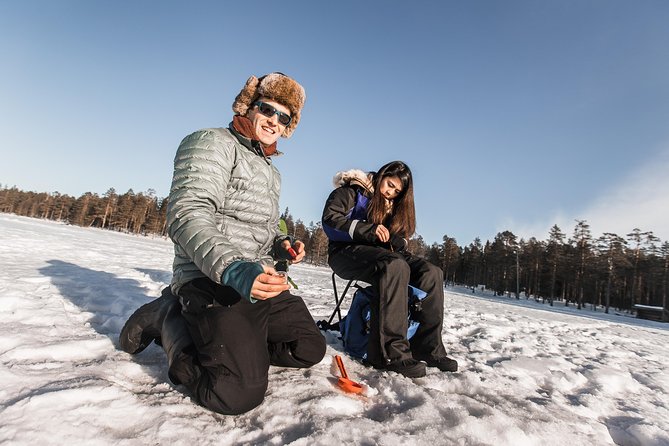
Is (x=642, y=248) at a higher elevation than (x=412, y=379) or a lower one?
higher

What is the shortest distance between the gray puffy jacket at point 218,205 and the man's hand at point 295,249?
6.6 inches

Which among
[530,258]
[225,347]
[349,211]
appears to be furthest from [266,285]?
[530,258]

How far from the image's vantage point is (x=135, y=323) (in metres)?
2.48

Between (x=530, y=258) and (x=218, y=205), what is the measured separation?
7071cm

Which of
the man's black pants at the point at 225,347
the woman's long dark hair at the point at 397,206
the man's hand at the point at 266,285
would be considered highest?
the woman's long dark hair at the point at 397,206

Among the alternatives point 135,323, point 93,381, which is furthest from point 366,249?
point 93,381

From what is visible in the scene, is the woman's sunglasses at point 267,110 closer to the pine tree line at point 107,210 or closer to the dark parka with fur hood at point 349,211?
the dark parka with fur hood at point 349,211

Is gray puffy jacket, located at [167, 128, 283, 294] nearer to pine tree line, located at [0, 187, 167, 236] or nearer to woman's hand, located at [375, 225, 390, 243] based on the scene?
woman's hand, located at [375, 225, 390, 243]

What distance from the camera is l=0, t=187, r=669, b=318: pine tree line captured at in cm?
4962

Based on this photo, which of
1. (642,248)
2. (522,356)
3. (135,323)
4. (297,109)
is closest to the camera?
(135,323)

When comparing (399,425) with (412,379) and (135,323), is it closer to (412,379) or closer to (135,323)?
(412,379)

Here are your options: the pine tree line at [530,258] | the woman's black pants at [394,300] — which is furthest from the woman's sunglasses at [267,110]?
the pine tree line at [530,258]

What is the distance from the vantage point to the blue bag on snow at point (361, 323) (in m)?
3.17

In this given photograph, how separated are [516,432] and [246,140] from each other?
2622 mm
